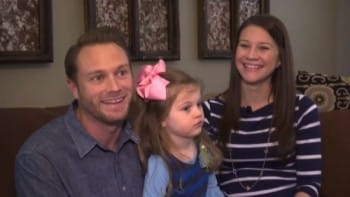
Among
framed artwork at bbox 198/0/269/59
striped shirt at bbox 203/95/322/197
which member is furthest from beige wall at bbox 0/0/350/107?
striped shirt at bbox 203/95/322/197

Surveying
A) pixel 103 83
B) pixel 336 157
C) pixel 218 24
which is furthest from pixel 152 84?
pixel 218 24

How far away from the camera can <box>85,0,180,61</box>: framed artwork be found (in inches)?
93.2

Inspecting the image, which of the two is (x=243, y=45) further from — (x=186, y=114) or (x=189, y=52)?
(x=189, y=52)

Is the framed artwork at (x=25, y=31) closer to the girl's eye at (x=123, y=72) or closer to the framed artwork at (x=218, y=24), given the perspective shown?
the girl's eye at (x=123, y=72)

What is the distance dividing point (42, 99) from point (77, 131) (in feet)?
2.30

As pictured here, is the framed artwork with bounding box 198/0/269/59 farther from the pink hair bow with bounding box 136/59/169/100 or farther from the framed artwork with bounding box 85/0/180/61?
the pink hair bow with bounding box 136/59/169/100

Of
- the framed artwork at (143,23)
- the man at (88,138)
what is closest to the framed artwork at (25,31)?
the framed artwork at (143,23)

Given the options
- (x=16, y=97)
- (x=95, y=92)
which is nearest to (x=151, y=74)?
(x=95, y=92)

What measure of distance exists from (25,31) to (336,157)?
1.47 metres

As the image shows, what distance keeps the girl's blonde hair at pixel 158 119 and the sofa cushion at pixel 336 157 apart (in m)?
0.88

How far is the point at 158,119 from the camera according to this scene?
1.75 m

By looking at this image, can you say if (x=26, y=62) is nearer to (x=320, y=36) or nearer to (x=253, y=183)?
(x=253, y=183)

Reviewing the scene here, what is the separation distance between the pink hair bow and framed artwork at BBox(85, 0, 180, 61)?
0.64m

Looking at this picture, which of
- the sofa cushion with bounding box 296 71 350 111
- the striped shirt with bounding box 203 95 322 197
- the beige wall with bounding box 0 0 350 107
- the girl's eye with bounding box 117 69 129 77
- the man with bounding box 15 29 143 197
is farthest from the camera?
the sofa cushion with bounding box 296 71 350 111
